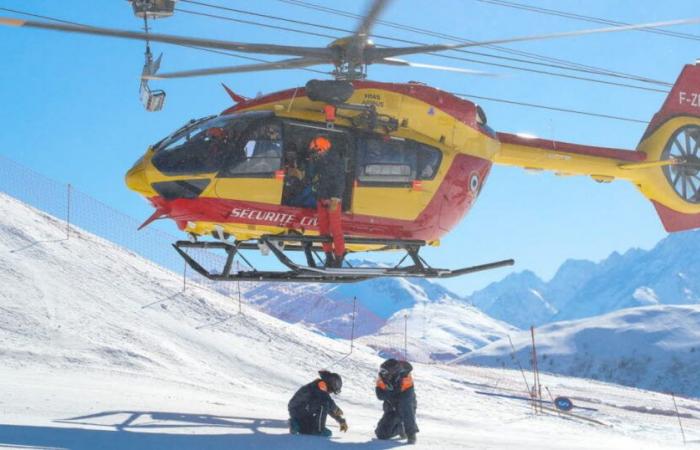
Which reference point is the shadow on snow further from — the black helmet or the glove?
the glove

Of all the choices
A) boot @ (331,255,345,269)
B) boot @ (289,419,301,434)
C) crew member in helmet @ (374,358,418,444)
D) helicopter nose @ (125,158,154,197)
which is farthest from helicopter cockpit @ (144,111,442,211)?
boot @ (289,419,301,434)

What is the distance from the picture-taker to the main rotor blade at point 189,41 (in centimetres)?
979

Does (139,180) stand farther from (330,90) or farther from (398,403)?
(398,403)

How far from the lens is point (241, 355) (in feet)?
63.8

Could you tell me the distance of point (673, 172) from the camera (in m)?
17.3

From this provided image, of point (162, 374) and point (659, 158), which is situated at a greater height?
point (659, 158)

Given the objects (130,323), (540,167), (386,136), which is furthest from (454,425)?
(130,323)

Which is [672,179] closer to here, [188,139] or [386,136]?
[386,136]

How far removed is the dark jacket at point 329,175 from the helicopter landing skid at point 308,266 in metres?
0.71

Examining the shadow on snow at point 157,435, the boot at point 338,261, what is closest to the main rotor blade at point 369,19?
the boot at point 338,261

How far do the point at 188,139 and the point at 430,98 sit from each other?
13.1 feet

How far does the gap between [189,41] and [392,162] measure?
3906 millimetres

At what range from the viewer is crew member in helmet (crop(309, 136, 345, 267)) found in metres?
12.7

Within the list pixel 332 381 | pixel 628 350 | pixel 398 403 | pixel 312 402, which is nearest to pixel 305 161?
pixel 332 381
